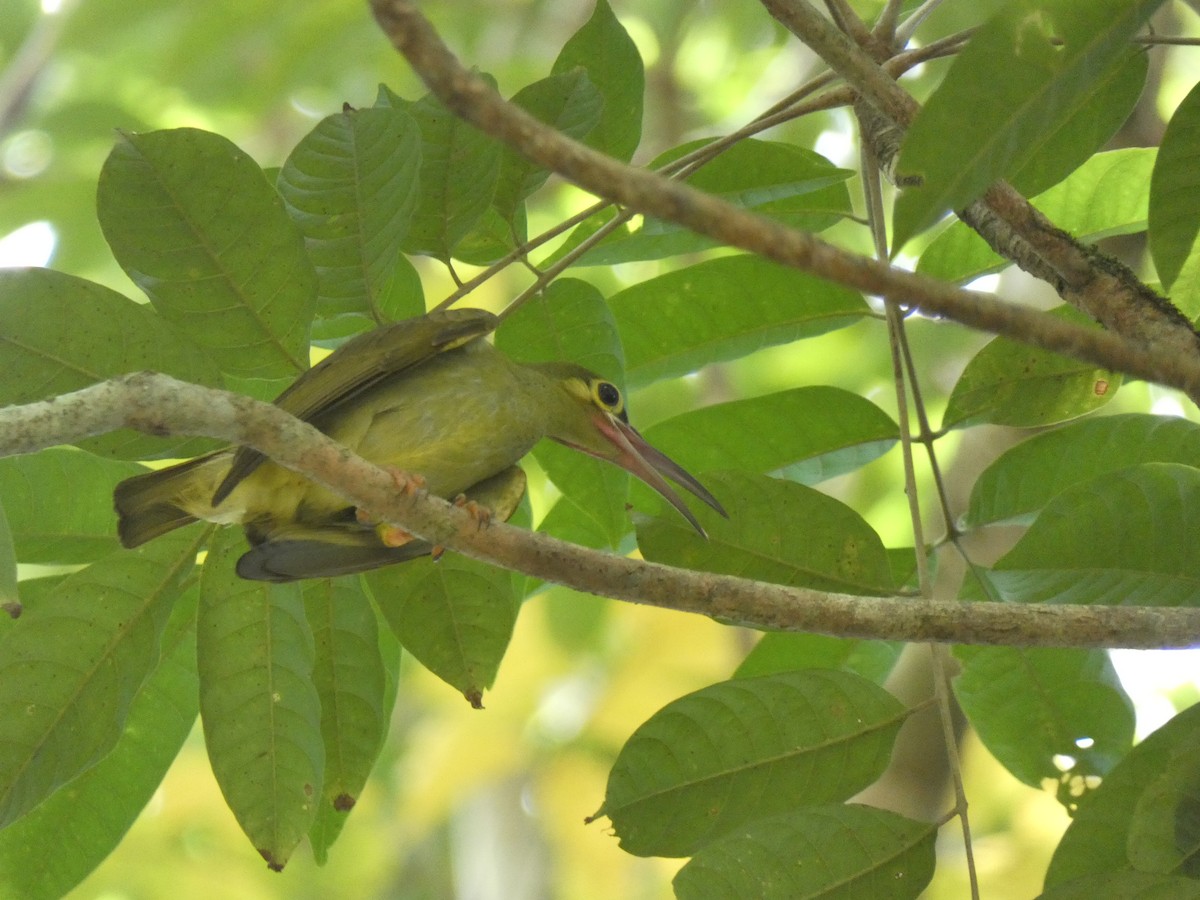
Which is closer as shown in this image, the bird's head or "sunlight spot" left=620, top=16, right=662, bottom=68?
the bird's head

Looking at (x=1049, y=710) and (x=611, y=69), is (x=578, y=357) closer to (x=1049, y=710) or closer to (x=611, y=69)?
(x=611, y=69)

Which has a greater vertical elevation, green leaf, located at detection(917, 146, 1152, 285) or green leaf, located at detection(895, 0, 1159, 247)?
green leaf, located at detection(917, 146, 1152, 285)

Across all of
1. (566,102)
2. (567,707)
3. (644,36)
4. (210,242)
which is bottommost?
(210,242)

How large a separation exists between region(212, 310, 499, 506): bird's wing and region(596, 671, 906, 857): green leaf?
105cm

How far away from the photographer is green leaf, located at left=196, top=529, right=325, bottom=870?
2.56m

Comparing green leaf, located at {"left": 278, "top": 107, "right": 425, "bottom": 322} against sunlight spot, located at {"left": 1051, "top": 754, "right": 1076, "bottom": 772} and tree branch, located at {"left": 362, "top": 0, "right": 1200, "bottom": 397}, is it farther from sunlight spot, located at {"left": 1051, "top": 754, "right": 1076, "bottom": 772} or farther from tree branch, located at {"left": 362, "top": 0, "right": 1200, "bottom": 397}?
sunlight spot, located at {"left": 1051, "top": 754, "right": 1076, "bottom": 772}

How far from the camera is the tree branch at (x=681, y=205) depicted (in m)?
1.54

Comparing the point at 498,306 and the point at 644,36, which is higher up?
the point at 644,36

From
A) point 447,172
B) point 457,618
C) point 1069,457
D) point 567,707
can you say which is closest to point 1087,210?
point 1069,457

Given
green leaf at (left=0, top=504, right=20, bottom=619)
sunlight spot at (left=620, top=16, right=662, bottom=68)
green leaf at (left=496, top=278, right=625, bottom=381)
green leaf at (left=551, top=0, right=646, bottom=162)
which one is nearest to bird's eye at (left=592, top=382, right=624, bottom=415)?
Answer: green leaf at (left=496, top=278, right=625, bottom=381)

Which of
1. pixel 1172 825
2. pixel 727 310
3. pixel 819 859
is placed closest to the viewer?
pixel 1172 825

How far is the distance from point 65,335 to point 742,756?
153 centimetres

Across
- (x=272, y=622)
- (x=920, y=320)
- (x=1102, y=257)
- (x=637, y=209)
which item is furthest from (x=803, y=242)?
(x=920, y=320)

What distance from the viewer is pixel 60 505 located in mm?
2896
